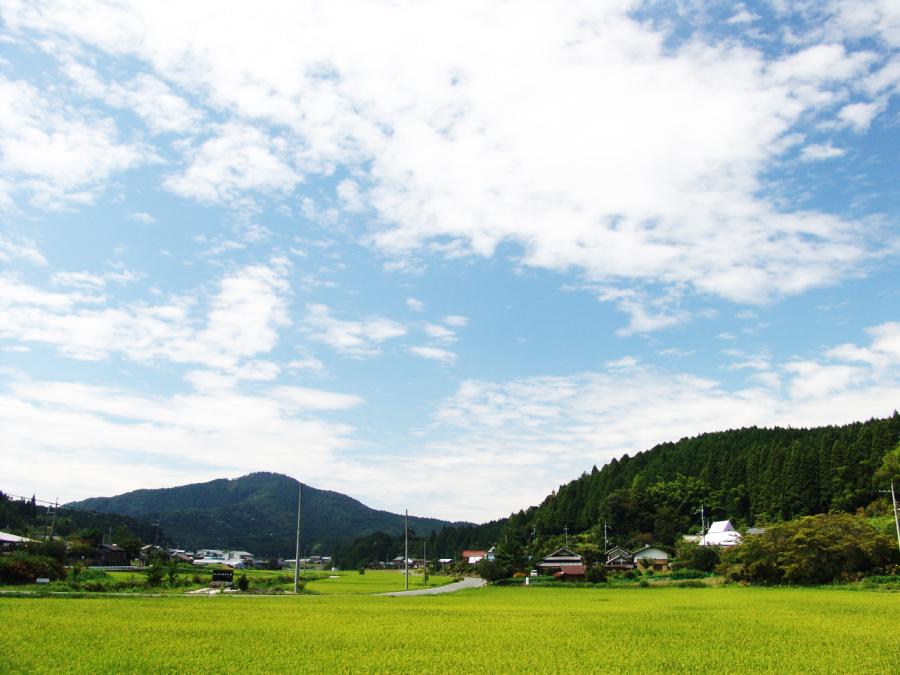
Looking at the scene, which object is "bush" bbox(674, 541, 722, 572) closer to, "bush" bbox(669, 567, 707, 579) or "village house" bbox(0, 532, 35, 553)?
"bush" bbox(669, 567, 707, 579)

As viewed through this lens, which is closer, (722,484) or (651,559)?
(651,559)

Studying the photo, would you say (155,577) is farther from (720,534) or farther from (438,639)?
(720,534)

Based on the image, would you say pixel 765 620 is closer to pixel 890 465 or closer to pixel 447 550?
pixel 890 465

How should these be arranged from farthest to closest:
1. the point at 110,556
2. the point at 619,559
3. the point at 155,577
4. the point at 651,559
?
the point at 110,556 < the point at 619,559 < the point at 651,559 < the point at 155,577

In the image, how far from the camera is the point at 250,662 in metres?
15.3

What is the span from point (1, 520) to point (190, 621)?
106445 mm

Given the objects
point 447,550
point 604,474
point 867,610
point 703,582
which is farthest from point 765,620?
point 447,550

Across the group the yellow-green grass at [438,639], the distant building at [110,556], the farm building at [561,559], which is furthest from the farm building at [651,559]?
the distant building at [110,556]

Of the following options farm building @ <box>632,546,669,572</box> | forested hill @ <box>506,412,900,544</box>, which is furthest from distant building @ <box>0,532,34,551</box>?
forested hill @ <box>506,412,900,544</box>

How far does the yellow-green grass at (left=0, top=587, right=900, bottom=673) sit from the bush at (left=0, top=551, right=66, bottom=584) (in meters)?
13.8

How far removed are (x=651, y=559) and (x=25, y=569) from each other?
6559 cm

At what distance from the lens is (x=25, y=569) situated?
41.1 m

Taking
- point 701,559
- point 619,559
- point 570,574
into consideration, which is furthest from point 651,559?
point 570,574

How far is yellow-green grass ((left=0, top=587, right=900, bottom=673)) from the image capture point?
A: 1499 cm
